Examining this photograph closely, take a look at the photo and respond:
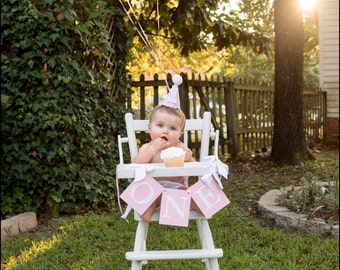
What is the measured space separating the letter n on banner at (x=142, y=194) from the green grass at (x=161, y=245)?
1.24 m

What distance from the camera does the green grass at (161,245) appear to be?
389 cm

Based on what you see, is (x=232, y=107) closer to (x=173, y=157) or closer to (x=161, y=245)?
(x=161, y=245)

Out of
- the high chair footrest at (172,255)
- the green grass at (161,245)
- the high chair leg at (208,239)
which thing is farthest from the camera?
the green grass at (161,245)

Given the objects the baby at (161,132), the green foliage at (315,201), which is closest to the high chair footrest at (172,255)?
the baby at (161,132)

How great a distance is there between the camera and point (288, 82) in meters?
8.13

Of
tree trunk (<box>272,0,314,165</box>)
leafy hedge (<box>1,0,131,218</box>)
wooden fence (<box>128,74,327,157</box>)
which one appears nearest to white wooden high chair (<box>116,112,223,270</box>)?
leafy hedge (<box>1,0,131,218</box>)

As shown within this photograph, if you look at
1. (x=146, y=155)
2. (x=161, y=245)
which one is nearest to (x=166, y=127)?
(x=146, y=155)

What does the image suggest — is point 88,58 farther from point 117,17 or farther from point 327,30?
point 327,30

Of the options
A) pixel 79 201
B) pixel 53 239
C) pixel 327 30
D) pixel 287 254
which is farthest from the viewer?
pixel 327 30

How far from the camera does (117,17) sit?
20.7ft

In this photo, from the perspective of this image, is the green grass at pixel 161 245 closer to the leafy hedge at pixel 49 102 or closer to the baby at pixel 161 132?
the leafy hedge at pixel 49 102

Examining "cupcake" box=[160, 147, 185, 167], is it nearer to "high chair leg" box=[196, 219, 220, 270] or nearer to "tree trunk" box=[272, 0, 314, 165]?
"high chair leg" box=[196, 219, 220, 270]

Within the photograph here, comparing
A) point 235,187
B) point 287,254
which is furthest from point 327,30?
point 287,254

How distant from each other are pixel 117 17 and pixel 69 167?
1793 millimetres
